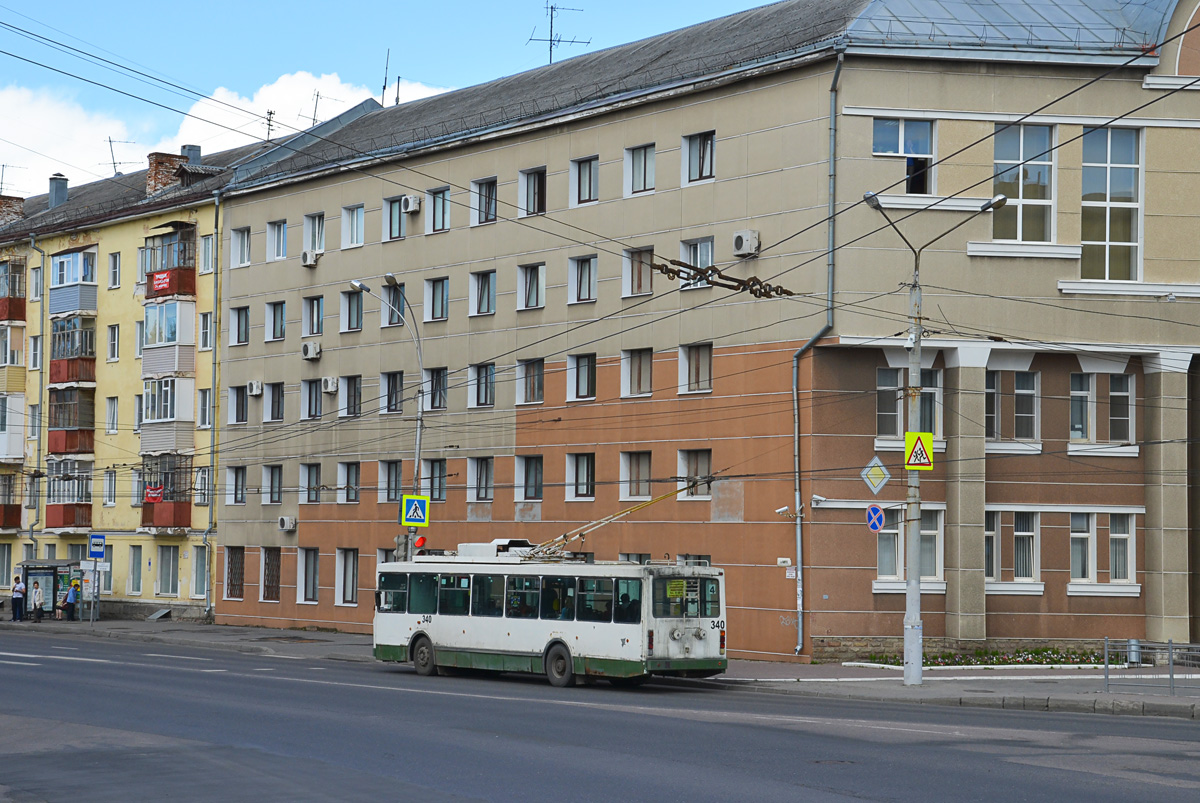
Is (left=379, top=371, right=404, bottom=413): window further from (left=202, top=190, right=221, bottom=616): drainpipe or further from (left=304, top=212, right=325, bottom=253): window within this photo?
(left=202, top=190, right=221, bottom=616): drainpipe

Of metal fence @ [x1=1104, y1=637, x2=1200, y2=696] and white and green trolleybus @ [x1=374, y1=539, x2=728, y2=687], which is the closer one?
metal fence @ [x1=1104, y1=637, x2=1200, y2=696]

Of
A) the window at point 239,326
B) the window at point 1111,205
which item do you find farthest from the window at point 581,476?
the window at point 239,326

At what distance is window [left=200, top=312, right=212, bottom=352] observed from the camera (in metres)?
49.5

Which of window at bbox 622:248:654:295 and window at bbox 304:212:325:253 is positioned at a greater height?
window at bbox 304:212:325:253

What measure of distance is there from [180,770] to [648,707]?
8.62 meters

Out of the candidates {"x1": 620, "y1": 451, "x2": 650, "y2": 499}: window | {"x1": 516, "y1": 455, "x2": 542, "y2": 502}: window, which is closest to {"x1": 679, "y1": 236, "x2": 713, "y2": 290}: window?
{"x1": 620, "y1": 451, "x2": 650, "y2": 499}: window

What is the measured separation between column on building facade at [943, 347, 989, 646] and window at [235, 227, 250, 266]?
2619cm

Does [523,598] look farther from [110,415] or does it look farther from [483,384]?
[110,415]

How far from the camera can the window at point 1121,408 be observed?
31.8 meters

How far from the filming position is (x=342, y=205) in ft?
145

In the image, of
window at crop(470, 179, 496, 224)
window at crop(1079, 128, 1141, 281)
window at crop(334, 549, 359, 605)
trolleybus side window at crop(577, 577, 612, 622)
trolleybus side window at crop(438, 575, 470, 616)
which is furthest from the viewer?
window at crop(334, 549, 359, 605)

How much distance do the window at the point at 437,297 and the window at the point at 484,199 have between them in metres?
2.29

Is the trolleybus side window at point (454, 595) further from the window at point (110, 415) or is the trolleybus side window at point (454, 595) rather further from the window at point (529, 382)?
the window at point (110, 415)

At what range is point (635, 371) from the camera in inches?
1412
